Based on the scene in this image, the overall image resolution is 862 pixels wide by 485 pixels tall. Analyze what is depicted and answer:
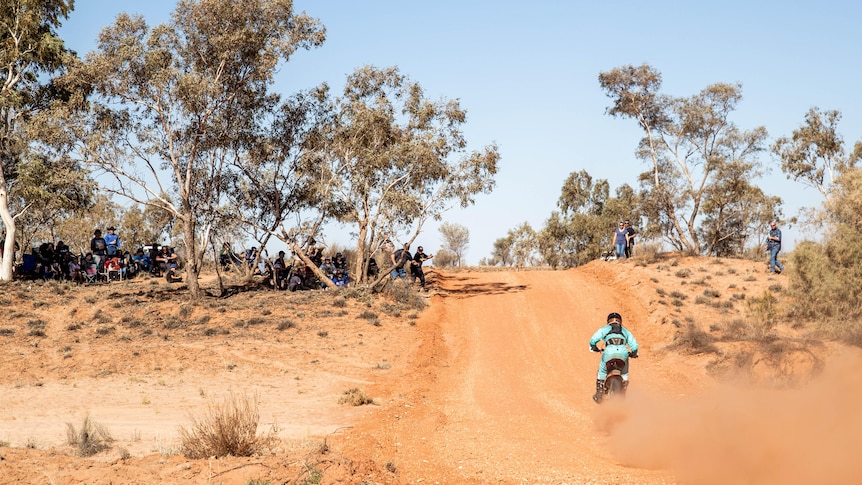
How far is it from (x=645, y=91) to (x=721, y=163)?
577cm

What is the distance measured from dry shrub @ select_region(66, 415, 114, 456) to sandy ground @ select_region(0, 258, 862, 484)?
22cm

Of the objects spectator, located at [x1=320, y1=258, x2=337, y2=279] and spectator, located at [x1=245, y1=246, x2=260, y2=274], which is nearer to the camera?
spectator, located at [x1=320, y1=258, x2=337, y2=279]

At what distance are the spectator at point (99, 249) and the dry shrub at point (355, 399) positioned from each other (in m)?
19.2

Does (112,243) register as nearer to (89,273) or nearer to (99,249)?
(99,249)

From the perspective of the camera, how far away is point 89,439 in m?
10.5

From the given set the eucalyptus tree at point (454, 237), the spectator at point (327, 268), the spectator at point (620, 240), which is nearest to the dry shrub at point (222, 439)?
the spectator at point (327, 268)

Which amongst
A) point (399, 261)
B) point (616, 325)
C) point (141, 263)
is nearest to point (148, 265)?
point (141, 263)

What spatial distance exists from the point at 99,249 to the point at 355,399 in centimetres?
2024

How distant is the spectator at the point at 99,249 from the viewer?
30.0 m

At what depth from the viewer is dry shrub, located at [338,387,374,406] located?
14828 mm

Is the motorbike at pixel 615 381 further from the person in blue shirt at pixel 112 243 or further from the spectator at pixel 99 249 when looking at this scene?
the person in blue shirt at pixel 112 243

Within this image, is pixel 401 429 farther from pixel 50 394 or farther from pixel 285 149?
pixel 285 149

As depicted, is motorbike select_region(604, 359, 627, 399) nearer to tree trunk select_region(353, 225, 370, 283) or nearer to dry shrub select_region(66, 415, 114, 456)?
dry shrub select_region(66, 415, 114, 456)

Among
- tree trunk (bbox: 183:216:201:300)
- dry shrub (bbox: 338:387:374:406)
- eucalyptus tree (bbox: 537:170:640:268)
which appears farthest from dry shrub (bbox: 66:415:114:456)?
eucalyptus tree (bbox: 537:170:640:268)
